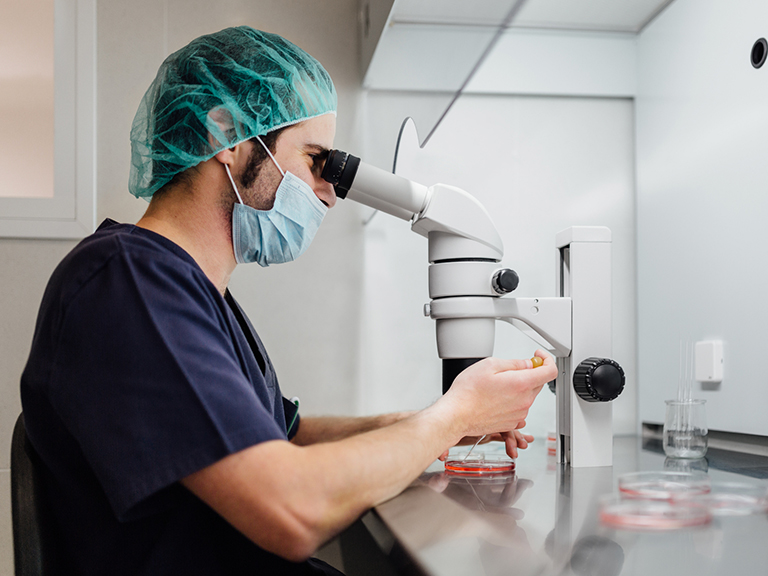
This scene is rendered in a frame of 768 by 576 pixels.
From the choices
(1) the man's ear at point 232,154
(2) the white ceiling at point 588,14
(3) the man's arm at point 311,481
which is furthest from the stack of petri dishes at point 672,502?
(2) the white ceiling at point 588,14

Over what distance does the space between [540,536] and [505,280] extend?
0.43 meters

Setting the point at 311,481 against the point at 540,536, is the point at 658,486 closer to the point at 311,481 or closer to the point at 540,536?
the point at 540,536

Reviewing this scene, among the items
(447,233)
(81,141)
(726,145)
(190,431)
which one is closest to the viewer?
(190,431)

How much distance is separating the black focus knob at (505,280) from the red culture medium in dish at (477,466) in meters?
0.29

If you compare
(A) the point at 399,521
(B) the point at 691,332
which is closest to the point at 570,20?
(B) the point at 691,332

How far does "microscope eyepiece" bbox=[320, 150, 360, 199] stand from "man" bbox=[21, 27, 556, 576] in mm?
64

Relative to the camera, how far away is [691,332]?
4.56ft

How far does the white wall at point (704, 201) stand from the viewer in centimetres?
118

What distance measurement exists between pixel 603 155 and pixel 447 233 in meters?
0.89

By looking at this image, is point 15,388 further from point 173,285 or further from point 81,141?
point 173,285

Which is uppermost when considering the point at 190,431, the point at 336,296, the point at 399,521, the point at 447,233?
the point at 447,233

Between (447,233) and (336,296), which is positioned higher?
(447,233)

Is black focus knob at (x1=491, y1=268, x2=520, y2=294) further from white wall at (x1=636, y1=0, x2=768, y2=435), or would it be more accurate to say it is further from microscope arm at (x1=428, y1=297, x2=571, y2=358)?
white wall at (x1=636, y1=0, x2=768, y2=435)

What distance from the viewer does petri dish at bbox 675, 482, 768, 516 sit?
540 mm
